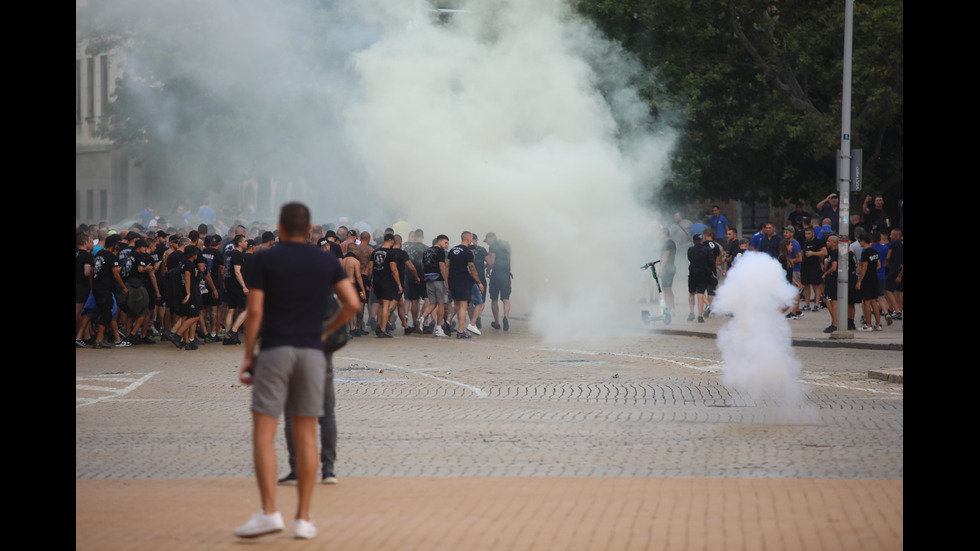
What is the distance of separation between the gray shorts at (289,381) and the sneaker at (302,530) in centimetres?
56

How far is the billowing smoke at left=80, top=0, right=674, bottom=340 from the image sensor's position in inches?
862

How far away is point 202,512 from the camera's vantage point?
22.1 ft

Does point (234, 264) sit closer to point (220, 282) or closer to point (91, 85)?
point (220, 282)

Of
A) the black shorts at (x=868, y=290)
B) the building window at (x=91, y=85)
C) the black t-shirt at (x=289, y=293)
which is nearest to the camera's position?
the black t-shirt at (x=289, y=293)

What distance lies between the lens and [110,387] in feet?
44.3

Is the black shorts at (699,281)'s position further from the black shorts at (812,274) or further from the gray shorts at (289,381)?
the gray shorts at (289,381)

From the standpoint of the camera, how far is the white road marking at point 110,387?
12.3 meters

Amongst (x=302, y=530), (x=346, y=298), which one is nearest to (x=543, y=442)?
(x=346, y=298)

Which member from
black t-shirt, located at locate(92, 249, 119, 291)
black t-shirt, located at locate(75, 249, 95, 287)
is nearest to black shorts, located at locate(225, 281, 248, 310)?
black t-shirt, located at locate(92, 249, 119, 291)

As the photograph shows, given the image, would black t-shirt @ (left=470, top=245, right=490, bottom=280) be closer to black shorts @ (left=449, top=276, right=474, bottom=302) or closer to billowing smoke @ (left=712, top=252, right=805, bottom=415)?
black shorts @ (left=449, top=276, right=474, bottom=302)

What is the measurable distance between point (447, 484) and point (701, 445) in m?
2.52

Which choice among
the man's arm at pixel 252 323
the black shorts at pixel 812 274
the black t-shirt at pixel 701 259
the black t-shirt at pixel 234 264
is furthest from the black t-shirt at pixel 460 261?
the man's arm at pixel 252 323

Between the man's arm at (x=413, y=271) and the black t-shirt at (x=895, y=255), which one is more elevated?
the black t-shirt at (x=895, y=255)
